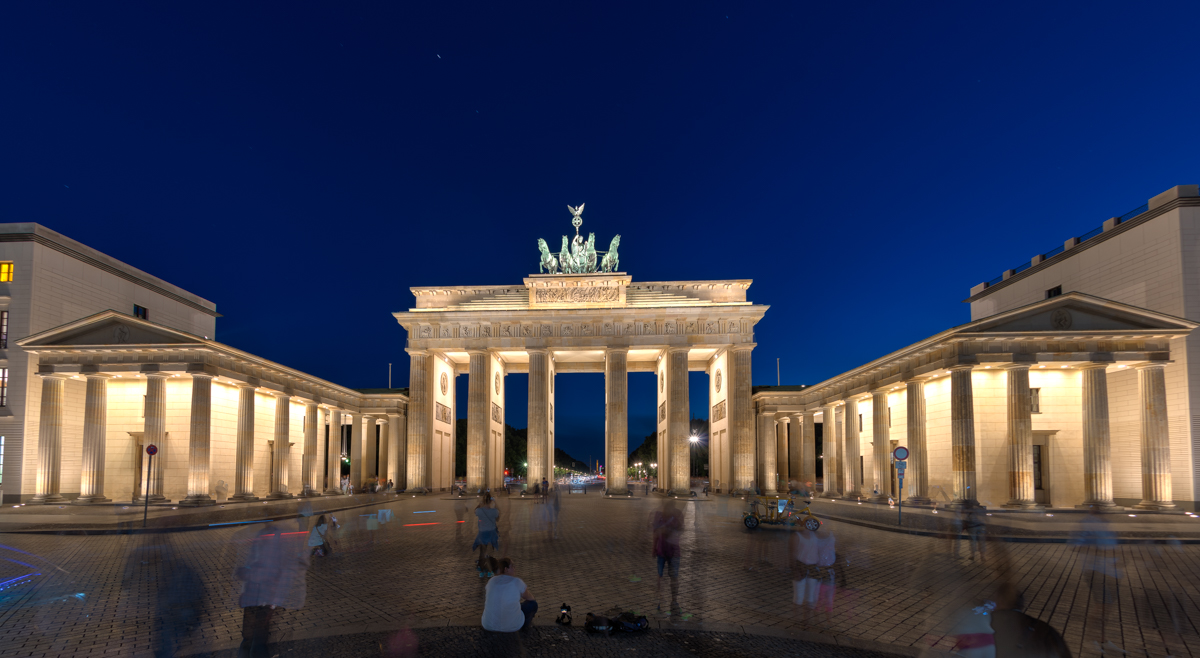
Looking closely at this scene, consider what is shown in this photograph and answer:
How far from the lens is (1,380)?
34500 millimetres

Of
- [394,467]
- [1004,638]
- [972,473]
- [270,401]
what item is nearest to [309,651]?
[1004,638]

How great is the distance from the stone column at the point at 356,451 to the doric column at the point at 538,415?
46.3 feet

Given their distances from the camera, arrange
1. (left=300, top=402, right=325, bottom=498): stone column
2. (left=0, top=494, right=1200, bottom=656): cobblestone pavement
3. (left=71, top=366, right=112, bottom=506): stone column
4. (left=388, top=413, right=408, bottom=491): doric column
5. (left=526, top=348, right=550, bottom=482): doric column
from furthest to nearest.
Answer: (left=388, top=413, right=408, bottom=491): doric column → (left=526, top=348, right=550, bottom=482): doric column → (left=300, top=402, right=325, bottom=498): stone column → (left=71, top=366, right=112, bottom=506): stone column → (left=0, top=494, right=1200, bottom=656): cobblestone pavement

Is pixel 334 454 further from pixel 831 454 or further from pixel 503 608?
pixel 503 608

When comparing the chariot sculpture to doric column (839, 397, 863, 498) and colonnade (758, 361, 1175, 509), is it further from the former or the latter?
colonnade (758, 361, 1175, 509)

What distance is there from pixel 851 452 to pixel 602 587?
3436cm

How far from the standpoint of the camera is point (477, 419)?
50562mm

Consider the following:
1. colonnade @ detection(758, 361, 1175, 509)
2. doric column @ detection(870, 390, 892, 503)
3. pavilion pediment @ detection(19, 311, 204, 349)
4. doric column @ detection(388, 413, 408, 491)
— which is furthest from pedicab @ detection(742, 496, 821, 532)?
doric column @ detection(388, 413, 408, 491)

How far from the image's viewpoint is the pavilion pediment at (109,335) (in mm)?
32344

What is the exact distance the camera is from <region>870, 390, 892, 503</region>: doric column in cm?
3719

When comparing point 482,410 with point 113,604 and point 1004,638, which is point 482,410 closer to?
point 113,604

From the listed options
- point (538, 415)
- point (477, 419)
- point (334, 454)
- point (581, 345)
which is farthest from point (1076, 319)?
point (334, 454)

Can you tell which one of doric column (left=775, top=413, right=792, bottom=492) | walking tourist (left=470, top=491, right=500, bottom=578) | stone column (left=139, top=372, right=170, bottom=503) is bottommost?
doric column (left=775, top=413, right=792, bottom=492)

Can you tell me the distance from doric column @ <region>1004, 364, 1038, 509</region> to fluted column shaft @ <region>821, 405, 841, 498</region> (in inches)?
630
